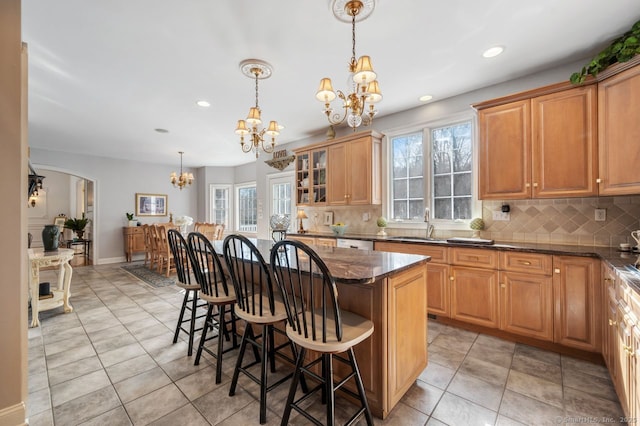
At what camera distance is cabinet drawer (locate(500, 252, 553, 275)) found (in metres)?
2.39

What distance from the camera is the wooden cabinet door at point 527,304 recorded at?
7.82 feet

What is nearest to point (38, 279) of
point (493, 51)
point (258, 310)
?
point (258, 310)

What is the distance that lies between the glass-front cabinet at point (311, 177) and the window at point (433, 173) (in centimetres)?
113

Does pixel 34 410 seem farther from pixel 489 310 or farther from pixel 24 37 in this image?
pixel 489 310

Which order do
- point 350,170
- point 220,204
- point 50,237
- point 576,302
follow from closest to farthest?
point 576,302 < point 50,237 < point 350,170 < point 220,204

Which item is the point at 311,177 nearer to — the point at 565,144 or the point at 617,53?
the point at 565,144

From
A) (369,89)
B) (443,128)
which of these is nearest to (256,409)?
(369,89)

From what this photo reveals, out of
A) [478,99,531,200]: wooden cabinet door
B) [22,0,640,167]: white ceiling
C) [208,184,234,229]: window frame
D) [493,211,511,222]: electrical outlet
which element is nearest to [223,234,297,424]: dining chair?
[22,0,640,167]: white ceiling

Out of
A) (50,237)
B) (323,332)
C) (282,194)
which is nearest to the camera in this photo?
(323,332)

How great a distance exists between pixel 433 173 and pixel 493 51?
58.8 inches

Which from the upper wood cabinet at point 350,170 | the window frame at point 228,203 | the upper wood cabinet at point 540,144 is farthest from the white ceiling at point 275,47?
the window frame at point 228,203

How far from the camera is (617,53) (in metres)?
2.14

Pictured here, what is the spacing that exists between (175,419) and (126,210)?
6879 mm

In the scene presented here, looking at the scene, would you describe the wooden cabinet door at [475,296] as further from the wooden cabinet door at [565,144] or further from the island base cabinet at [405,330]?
the island base cabinet at [405,330]
